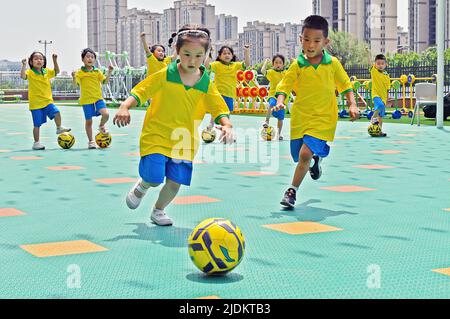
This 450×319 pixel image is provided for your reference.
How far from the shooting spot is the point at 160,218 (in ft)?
19.3

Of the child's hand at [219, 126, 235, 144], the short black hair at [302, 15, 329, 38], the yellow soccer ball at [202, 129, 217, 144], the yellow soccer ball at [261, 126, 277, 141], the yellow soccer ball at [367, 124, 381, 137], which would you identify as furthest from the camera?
the yellow soccer ball at [367, 124, 381, 137]

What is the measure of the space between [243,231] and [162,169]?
2.60 feet

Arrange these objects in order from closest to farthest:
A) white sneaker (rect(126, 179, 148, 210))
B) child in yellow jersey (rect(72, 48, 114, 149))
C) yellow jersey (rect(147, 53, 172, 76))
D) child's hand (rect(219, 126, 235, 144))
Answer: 1. child's hand (rect(219, 126, 235, 144))
2. white sneaker (rect(126, 179, 148, 210))
3. child in yellow jersey (rect(72, 48, 114, 149))
4. yellow jersey (rect(147, 53, 172, 76))

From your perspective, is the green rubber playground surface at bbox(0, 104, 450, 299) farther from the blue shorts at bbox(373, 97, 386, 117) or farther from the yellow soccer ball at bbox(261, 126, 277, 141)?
the blue shorts at bbox(373, 97, 386, 117)

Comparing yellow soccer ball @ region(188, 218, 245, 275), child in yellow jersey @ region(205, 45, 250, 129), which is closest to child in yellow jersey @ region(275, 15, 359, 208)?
yellow soccer ball @ region(188, 218, 245, 275)

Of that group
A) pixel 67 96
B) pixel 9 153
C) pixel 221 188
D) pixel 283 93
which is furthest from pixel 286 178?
pixel 67 96

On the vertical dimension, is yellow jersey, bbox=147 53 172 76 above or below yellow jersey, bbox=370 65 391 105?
above

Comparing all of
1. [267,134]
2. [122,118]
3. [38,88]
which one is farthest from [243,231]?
[267,134]

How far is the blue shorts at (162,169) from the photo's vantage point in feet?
19.0

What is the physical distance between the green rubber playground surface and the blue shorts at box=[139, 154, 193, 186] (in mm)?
368

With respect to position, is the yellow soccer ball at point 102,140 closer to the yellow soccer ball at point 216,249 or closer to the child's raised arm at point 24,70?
the child's raised arm at point 24,70

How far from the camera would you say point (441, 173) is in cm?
913

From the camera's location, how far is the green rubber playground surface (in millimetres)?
4059

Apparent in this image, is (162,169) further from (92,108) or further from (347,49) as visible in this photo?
(347,49)
